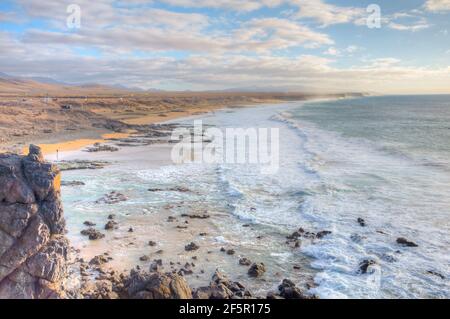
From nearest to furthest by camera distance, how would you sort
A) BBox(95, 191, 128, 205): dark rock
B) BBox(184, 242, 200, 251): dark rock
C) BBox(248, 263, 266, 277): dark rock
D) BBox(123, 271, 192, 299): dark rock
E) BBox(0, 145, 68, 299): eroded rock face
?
BBox(0, 145, 68, 299): eroded rock face, BBox(123, 271, 192, 299): dark rock, BBox(248, 263, 266, 277): dark rock, BBox(184, 242, 200, 251): dark rock, BBox(95, 191, 128, 205): dark rock

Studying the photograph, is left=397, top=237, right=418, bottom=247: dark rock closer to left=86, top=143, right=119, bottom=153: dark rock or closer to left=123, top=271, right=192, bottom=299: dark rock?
left=123, top=271, right=192, bottom=299: dark rock

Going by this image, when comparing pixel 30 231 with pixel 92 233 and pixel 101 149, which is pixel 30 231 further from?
pixel 101 149

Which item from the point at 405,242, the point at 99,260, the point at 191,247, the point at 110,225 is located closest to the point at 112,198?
the point at 110,225

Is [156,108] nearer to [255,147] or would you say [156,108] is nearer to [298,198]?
[255,147]

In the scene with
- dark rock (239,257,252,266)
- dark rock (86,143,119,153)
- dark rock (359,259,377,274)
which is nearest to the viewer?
dark rock (359,259,377,274)

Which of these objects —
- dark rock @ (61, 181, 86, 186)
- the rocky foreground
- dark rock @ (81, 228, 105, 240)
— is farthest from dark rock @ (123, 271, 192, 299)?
dark rock @ (61, 181, 86, 186)

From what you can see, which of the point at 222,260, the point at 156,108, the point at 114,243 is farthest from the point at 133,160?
the point at 156,108
